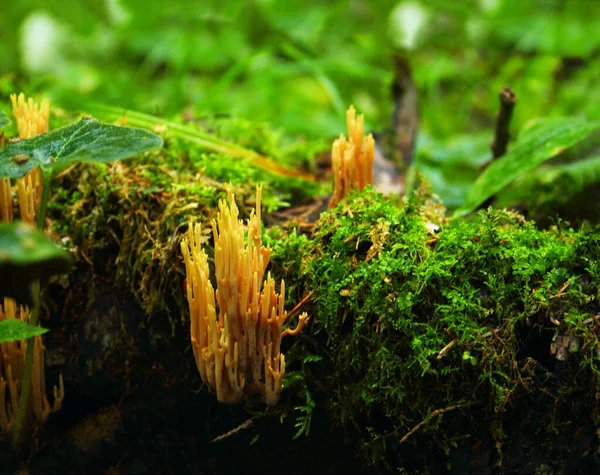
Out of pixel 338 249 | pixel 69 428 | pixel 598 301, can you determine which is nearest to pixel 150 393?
pixel 69 428

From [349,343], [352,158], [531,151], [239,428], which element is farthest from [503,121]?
[239,428]

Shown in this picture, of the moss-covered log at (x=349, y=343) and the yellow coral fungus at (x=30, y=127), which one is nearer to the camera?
the moss-covered log at (x=349, y=343)

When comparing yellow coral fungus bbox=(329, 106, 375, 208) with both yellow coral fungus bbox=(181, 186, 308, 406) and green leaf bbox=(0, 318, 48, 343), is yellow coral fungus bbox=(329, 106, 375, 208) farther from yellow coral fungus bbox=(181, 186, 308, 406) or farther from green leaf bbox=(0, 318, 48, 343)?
green leaf bbox=(0, 318, 48, 343)

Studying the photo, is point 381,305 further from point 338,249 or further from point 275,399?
point 275,399

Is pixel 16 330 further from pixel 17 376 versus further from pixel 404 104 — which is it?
pixel 404 104

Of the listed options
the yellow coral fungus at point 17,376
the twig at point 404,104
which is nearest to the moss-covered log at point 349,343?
the yellow coral fungus at point 17,376

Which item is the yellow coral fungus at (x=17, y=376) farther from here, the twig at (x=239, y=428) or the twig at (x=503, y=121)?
the twig at (x=503, y=121)
